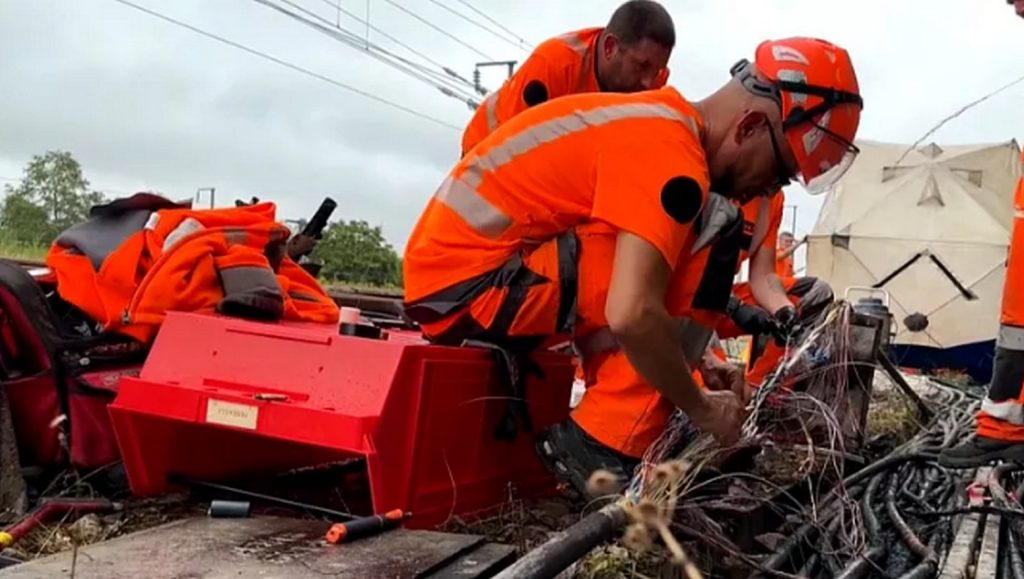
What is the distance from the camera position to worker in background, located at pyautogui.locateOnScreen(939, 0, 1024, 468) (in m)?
3.22

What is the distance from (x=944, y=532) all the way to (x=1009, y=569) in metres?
0.39

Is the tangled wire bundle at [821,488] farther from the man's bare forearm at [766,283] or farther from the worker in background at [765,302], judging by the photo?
the man's bare forearm at [766,283]

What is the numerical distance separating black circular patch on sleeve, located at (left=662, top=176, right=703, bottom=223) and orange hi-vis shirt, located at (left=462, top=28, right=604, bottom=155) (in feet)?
6.63

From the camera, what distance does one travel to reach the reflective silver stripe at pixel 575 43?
4.20 m

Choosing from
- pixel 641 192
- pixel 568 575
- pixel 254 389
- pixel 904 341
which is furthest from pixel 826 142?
pixel 904 341

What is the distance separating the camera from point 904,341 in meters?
10.2

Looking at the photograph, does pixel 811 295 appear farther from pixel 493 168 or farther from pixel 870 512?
pixel 493 168

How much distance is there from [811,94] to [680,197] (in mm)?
525

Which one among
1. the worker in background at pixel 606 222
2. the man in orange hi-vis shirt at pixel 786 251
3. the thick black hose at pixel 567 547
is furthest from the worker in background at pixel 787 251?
the thick black hose at pixel 567 547

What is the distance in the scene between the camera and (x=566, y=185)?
2.52 metres

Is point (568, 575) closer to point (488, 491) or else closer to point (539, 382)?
point (488, 491)

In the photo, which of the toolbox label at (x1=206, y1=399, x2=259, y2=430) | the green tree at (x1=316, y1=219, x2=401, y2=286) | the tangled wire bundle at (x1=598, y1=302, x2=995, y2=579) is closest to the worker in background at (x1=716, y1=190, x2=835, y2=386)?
the tangled wire bundle at (x1=598, y1=302, x2=995, y2=579)

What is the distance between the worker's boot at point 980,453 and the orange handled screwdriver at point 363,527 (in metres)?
2.08

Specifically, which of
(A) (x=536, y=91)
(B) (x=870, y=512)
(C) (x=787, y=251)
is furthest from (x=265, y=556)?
(C) (x=787, y=251)
